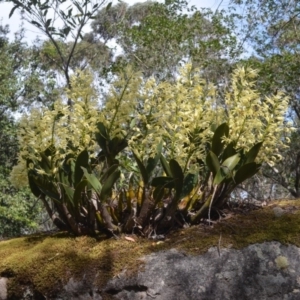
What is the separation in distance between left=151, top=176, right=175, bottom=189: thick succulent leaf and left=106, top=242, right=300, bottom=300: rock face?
368 mm

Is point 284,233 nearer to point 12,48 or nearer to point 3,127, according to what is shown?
point 3,127

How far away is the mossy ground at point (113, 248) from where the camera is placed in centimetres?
232

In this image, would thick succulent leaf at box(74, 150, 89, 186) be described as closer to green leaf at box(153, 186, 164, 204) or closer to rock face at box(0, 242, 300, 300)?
green leaf at box(153, 186, 164, 204)

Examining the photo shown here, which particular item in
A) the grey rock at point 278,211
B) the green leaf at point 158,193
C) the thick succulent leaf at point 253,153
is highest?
the thick succulent leaf at point 253,153

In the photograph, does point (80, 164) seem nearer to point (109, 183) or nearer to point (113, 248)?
point (109, 183)

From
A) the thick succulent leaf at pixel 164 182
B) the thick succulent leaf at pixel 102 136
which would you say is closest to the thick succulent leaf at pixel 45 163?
the thick succulent leaf at pixel 102 136

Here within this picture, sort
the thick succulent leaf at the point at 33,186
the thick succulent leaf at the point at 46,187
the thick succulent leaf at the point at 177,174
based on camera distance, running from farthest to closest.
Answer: the thick succulent leaf at the point at 33,186 → the thick succulent leaf at the point at 46,187 → the thick succulent leaf at the point at 177,174

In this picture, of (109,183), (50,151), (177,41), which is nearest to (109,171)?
(109,183)

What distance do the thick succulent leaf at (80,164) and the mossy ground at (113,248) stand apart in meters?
0.35

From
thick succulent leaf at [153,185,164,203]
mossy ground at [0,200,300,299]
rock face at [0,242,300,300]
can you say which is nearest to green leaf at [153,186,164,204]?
thick succulent leaf at [153,185,164,203]

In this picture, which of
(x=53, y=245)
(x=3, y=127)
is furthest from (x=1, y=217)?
(x=53, y=245)

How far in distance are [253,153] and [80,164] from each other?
3.06 feet

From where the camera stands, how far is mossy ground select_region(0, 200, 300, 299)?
2320 mm

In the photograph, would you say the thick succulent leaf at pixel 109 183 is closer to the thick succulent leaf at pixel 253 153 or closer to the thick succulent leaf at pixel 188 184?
the thick succulent leaf at pixel 188 184
